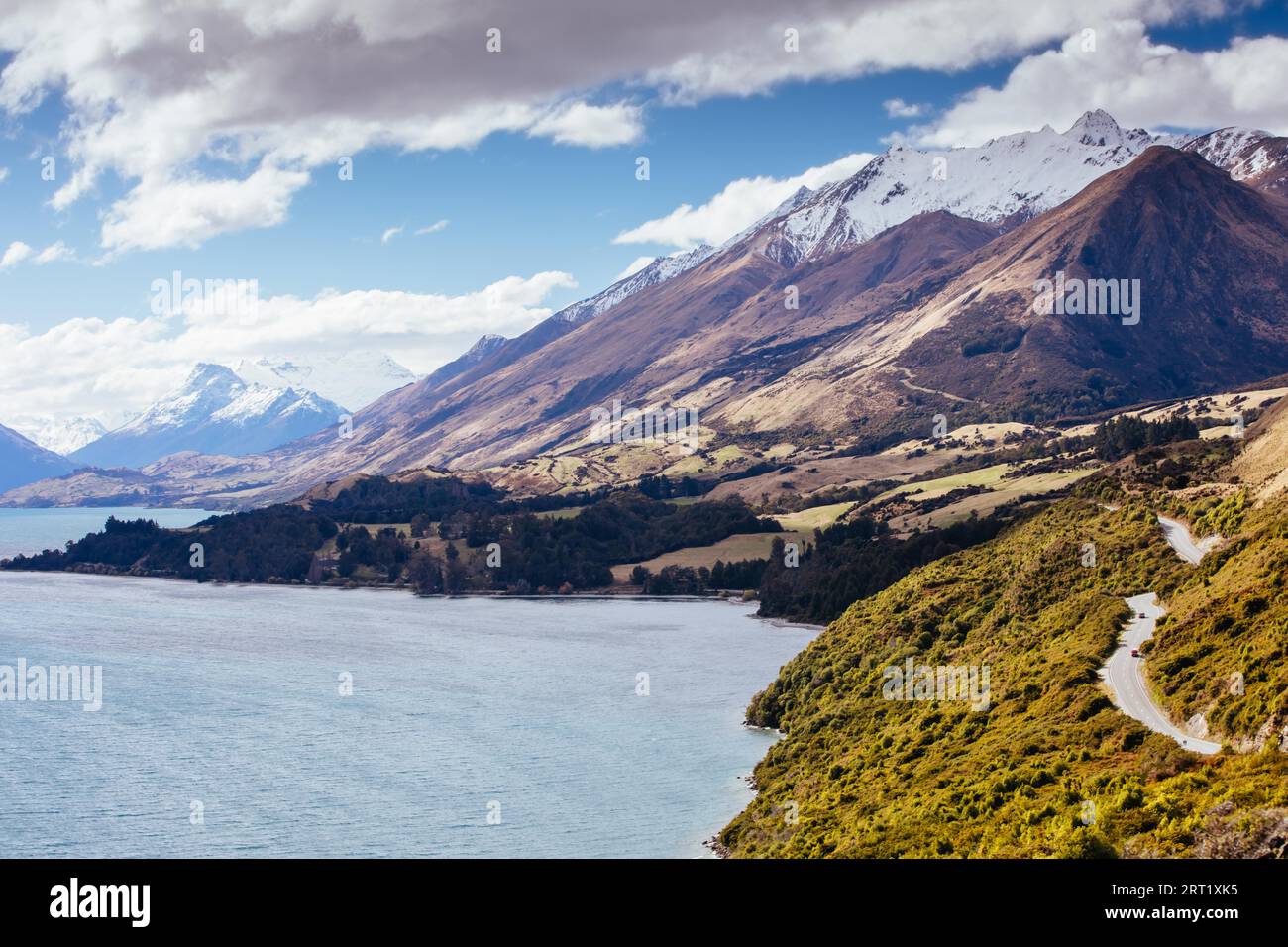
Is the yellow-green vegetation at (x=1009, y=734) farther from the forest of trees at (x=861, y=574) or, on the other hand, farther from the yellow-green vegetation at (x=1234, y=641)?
the forest of trees at (x=861, y=574)

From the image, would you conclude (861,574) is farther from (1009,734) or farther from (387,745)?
(1009,734)

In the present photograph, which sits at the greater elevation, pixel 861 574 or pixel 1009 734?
pixel 861 574

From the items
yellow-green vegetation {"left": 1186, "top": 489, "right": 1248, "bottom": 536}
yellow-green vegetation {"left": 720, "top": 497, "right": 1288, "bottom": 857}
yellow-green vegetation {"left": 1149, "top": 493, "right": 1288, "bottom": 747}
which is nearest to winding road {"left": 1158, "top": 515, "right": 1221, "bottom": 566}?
yellow-green vegetation {"left": 1186, "top": 489, "right": 1248, "bottom": 536}

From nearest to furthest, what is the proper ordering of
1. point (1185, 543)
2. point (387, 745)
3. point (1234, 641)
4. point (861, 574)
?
point (1234, 641) → point (1185, 543) → point (387, 745) → point (861, 574)

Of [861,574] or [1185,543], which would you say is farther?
[861,574]

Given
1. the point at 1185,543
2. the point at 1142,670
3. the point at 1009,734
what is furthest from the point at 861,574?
the point at 1142,670

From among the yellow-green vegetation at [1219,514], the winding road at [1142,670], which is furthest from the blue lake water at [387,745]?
the yellow-green vegetation at [1219,514]
